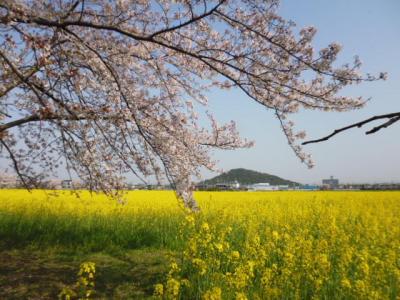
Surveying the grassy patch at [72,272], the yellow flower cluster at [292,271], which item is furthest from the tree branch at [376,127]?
the grassy patch at [72,272]

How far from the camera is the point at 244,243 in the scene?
756cm

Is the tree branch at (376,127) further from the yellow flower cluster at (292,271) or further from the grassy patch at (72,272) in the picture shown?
the grassy patch at (72,272)

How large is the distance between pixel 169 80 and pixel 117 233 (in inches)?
168

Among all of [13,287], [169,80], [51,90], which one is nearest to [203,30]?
[169,80]

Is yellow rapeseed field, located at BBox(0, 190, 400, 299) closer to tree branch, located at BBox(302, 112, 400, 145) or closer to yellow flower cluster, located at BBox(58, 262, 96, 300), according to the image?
yellow flower cluster, located at BBox(58, 262, 96, 300)

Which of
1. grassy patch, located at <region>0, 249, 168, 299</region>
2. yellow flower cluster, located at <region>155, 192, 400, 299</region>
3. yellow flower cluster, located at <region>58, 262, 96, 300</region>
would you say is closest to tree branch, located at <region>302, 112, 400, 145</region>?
yellow flower cluster, located at <region>155, 192, 400, 299</region>

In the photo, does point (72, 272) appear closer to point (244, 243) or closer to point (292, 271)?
point (244, 243)

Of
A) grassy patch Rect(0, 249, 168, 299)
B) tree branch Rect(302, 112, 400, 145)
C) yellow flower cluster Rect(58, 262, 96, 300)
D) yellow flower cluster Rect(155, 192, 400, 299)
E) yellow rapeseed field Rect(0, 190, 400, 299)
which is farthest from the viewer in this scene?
grassy patch Rect(0, 249, 168, 299)

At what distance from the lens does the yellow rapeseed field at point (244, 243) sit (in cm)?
473

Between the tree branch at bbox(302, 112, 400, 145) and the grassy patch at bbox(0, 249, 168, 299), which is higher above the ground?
the tree branch at bbox(302, 112, 400, 145)

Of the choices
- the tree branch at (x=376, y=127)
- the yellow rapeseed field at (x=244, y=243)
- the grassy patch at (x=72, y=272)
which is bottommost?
the grassy patch at (x=72, y=272)

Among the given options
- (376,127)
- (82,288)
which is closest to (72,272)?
(82,288)

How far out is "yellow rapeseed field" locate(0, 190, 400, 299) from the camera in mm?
4730

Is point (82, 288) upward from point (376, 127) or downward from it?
downward
